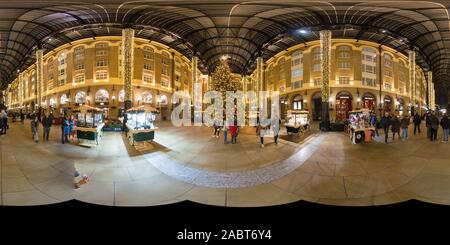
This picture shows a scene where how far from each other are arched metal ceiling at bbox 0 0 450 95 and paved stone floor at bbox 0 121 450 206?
0.71 metres

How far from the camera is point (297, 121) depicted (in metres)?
1.57

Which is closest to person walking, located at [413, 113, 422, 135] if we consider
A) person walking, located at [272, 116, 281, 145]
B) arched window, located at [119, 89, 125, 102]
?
person walking, located at [272, 116, 281, 145]

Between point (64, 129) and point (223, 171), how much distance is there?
42.1 inches

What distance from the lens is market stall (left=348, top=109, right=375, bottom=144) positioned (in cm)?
135

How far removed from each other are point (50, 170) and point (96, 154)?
11.7 inches

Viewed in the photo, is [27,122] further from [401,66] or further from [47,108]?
[401,66]

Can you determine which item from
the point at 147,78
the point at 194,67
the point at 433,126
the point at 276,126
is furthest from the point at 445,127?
the point at 147,78

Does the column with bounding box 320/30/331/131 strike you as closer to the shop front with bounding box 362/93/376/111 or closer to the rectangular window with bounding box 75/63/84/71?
the shop front with bounding box 362/93/376/111

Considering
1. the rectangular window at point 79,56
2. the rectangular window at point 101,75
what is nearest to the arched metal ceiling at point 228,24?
the rectangular window at point 79,56

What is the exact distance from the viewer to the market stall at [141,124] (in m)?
1.25

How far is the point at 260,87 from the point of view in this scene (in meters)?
1.75

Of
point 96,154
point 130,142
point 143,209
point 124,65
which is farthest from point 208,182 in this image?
point 124,65

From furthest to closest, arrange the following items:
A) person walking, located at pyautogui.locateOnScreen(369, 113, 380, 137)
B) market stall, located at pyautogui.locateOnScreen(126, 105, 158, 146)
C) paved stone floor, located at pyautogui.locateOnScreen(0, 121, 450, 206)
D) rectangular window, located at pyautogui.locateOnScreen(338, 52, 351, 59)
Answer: rectangular window, located at pyautogui.locateOnScreen(338, 52, 351, 59)
person walking, located at pyautogui.locateOnScreen(369, 113, 380, 137)
market stall, located at pyautogui.locateOnScreen(126, 105, 158, 146)
paved stone floor, located at pyautogui.locateOnScreen(0, 121, 450, 206)

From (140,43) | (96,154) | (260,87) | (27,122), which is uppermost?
(140,43)
